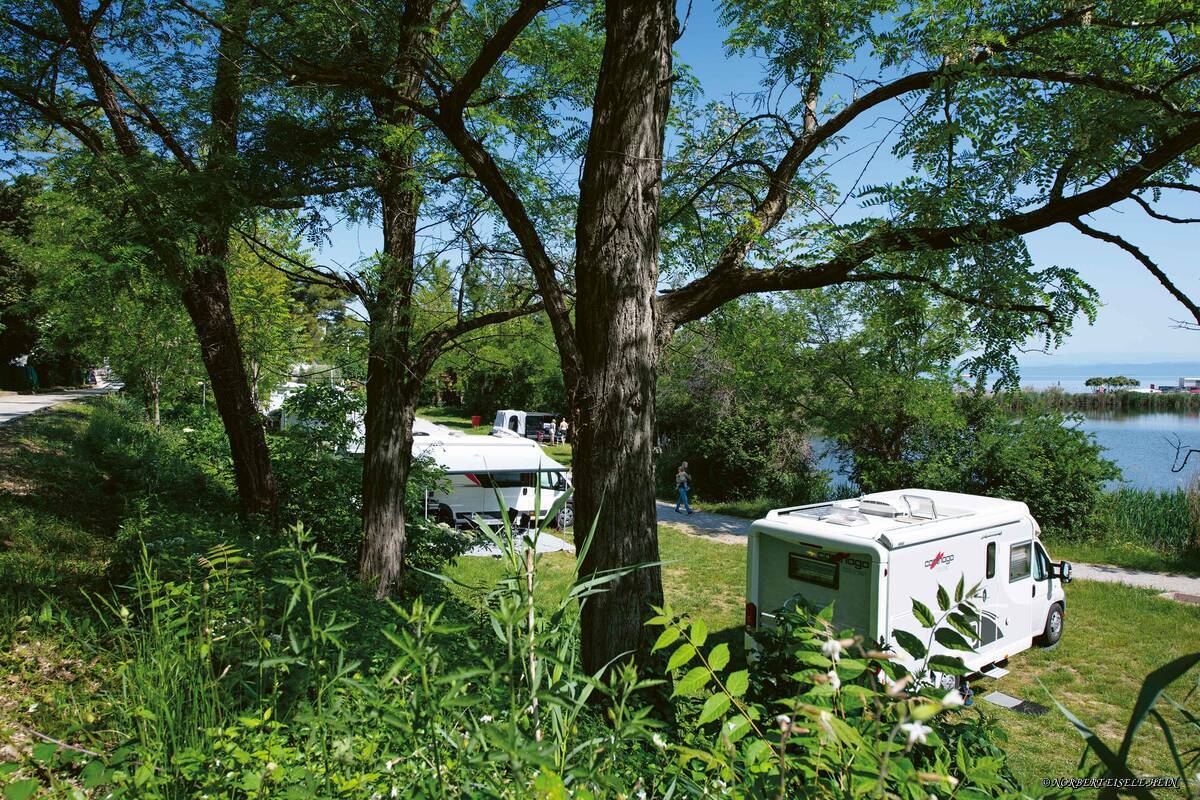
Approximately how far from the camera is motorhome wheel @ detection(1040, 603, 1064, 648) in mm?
9711

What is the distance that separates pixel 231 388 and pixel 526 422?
30.8 metres

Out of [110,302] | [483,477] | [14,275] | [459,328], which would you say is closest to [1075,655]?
[459,328]

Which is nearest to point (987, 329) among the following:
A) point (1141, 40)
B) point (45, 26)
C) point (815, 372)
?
point (1141, 40)

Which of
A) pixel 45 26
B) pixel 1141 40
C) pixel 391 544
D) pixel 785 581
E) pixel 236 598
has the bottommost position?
pixel 785 581

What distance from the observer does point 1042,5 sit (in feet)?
14.3

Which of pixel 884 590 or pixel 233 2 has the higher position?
pixel 233 2

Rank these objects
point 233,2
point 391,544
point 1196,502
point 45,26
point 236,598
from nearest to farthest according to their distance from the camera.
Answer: point 236,598 → point 233,2 → point 45,26 → point 391,544 → point 1196,502

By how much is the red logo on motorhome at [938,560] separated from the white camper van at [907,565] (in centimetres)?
1

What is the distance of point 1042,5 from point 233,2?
6990mm

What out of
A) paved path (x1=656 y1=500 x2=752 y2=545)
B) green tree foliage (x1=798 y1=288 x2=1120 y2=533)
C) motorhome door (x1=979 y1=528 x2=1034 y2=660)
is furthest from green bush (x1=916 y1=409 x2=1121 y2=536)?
motorhome door (x1=979 y1=528 x2=1034 y2=660)

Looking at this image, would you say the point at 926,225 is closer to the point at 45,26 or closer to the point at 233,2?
the point at 233,2

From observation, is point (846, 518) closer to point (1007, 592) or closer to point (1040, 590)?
point (1007, 592)

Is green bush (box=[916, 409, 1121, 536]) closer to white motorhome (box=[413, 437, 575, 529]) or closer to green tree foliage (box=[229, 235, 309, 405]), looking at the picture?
white motorhome (box=[413, 437, 575, 529])

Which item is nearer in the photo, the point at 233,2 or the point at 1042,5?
the point at 1042,5
